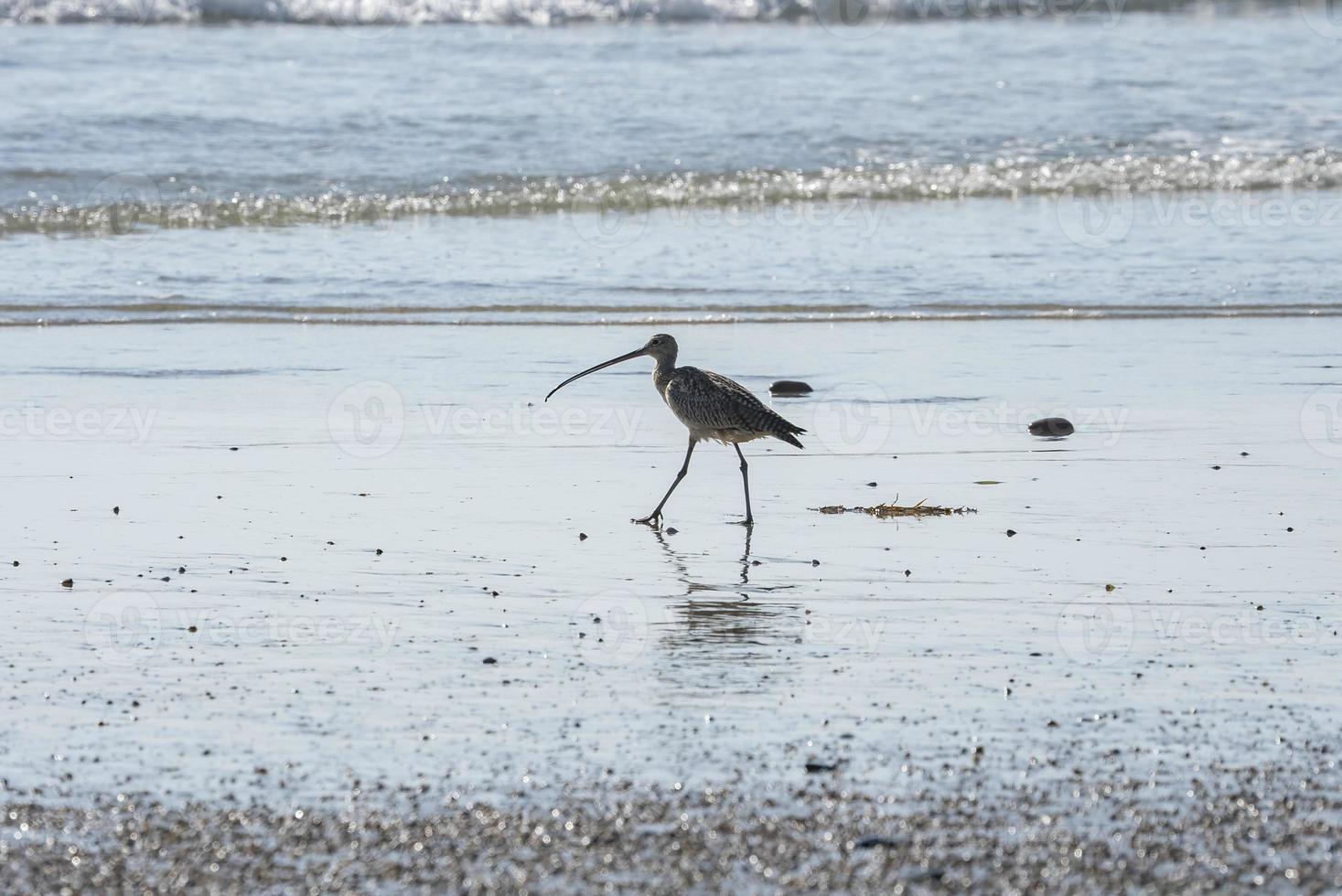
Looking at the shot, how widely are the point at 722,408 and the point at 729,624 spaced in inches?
91.1

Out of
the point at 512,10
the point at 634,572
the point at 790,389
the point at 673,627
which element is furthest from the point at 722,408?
the point at 512,10

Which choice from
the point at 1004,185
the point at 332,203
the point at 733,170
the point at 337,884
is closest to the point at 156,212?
the point at 332,203

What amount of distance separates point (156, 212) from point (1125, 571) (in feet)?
41.4

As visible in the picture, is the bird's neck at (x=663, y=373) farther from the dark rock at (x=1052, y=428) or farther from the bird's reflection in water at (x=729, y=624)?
the bird's reflection in water at (x=729, y=624)

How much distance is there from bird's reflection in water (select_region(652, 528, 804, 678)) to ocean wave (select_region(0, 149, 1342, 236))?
451 inches

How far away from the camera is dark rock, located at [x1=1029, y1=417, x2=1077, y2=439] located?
9180 mm

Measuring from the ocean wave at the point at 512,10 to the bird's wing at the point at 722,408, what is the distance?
23.4m

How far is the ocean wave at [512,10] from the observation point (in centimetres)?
3017

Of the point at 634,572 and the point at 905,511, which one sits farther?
the point at 905,511

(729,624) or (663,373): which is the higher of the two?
(663,373)

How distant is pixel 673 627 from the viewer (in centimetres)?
591

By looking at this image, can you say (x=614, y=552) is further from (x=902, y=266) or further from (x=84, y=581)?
(x=902, y=266)

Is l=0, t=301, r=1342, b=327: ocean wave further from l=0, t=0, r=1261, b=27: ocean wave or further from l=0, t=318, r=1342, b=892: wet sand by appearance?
l=0, t=0, r=1261, b=27: ocean wave

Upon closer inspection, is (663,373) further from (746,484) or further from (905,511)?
(905,511)
